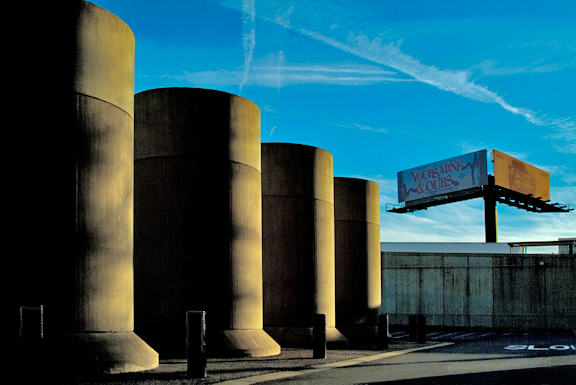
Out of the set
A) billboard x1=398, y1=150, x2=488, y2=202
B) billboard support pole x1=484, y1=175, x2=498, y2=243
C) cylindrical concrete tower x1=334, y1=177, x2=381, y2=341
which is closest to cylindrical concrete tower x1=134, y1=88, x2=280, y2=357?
cylindrical concrete tower x1=334, y1=177, x2=381, y2=341

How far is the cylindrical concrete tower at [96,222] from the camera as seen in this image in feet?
33.8

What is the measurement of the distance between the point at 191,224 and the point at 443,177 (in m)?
49.7

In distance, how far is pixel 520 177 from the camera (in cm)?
6066

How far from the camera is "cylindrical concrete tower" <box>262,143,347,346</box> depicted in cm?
1925

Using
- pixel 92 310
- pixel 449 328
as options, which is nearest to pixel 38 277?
pixel 92 310

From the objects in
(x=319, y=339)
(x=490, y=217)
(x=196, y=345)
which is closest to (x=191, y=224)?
(x=319, y=339)

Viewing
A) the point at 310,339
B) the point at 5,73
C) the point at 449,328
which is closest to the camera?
the point at 5,73

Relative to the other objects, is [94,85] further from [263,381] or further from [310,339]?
[310,339]

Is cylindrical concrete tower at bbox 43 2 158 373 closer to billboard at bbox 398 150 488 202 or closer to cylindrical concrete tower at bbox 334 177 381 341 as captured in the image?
cylindrical concrete tower at bbox 334 177 381 341

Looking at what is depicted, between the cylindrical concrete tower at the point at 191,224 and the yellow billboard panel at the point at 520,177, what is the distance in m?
45.9

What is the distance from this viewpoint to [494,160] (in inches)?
2242

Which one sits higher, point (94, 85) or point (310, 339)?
point (94, 85)

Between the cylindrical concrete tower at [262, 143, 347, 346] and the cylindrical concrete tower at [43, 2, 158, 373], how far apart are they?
26.4 ft

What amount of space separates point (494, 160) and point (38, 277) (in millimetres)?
51387
